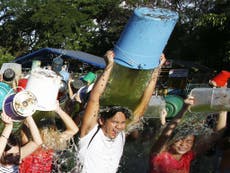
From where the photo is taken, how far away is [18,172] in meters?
4.01

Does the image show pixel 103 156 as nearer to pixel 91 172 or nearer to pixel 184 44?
pixel 91 172

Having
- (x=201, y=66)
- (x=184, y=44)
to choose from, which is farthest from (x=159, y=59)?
(x=184, y=44)

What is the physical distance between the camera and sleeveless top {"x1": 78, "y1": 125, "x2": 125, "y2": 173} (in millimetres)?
4023

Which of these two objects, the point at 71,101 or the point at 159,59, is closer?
the point at 159,59

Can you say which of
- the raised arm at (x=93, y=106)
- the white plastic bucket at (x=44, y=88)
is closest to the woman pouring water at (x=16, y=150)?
the white plastic bucket at (x=44, y=88)

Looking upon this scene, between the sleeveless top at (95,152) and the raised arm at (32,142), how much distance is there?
0.32 meters

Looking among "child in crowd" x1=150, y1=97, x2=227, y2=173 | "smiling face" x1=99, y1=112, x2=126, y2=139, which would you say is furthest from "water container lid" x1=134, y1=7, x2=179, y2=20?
"smiling face" x1=99, y1=112, x2=126, y2=139

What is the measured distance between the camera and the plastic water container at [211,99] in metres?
4.69

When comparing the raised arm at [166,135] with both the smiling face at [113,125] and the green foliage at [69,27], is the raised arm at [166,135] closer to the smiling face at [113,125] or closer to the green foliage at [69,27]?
the smiling face at [113,125]

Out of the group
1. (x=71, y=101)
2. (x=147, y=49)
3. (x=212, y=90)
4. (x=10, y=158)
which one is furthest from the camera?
(x=71, y=101)

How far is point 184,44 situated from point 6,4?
62.4 feet

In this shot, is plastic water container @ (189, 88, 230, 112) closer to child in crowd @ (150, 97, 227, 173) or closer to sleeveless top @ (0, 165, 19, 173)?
child in crowd @ (150, 97, 227, 173)

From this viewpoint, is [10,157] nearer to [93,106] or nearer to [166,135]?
[93,106]

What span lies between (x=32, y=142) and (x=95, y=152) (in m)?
0.47
